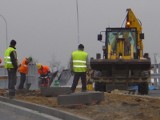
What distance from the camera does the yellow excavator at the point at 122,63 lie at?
78.7 feet

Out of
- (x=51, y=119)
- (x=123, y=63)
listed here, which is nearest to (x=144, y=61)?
(x=123, y=63)

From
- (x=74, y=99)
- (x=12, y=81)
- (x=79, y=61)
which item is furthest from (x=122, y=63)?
(x=74, y=99)

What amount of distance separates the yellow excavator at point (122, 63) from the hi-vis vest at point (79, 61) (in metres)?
5.19

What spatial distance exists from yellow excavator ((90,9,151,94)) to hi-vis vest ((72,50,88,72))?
519 centimetres

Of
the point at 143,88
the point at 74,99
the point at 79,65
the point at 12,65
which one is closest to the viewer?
the point at 74,99

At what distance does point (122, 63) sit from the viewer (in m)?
23.9

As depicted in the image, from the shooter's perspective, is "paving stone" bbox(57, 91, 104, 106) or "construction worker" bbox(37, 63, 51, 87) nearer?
"paving stone" bbox(57, 91, 104, 106)

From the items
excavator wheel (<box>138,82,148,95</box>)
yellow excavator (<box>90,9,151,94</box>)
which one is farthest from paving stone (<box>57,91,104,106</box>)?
excavator wheel (<box>138,82,148,95</box>)

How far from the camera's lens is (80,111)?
12461 mm

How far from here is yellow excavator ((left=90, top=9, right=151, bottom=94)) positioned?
24.0m

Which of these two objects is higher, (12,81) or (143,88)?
(12,81)

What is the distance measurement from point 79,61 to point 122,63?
18.1ft

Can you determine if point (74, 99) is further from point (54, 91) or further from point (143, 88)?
point (143, 88)

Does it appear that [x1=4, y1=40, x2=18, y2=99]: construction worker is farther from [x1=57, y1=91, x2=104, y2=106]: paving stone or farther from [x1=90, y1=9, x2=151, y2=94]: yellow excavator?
[x1=90, y1=9, x2=151, y2=94]: yellow excavator
